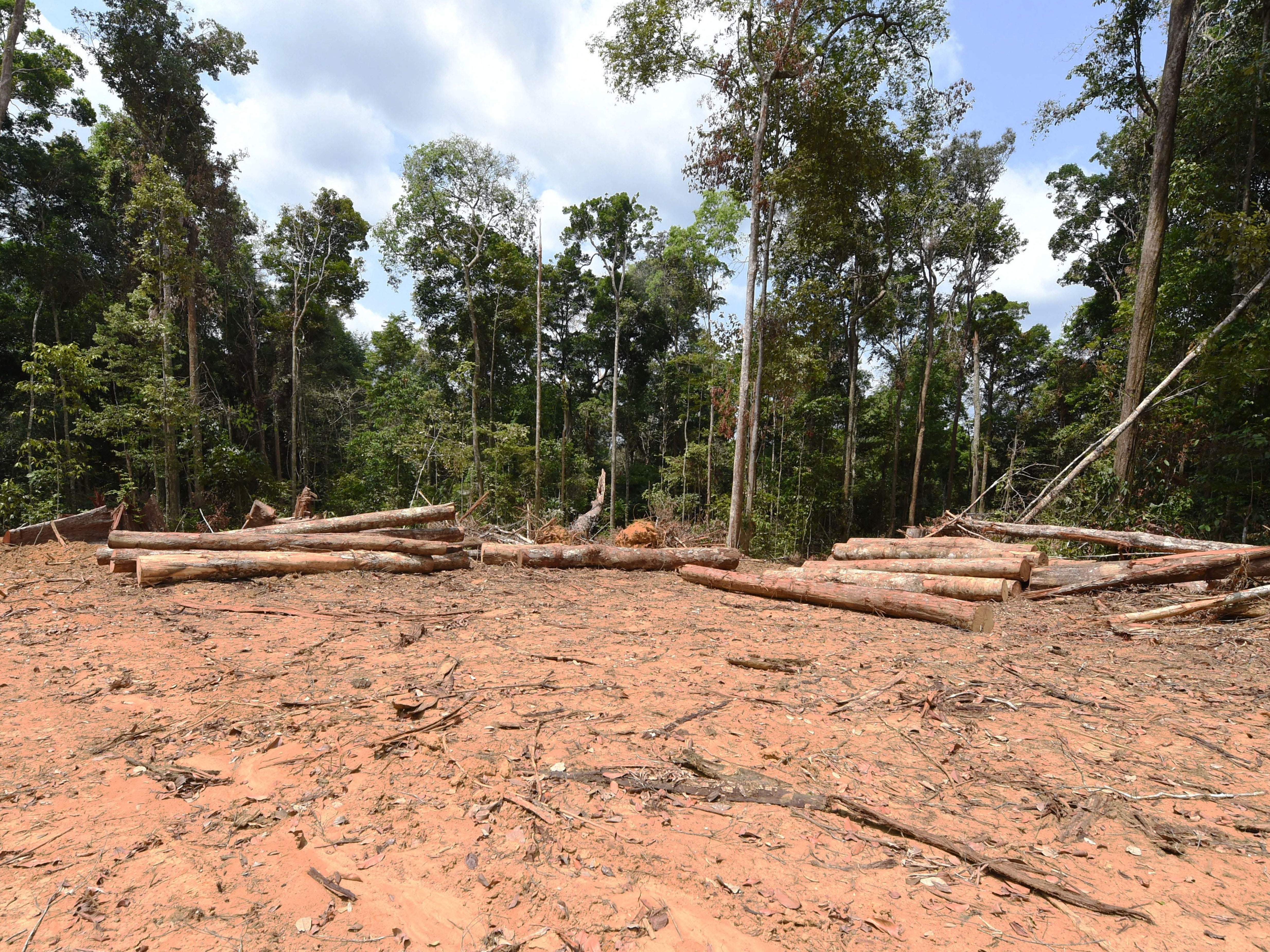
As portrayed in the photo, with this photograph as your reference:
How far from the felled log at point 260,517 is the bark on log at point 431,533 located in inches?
98.6

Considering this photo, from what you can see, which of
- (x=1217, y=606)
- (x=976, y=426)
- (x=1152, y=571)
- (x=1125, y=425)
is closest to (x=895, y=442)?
(x=976, y=426)

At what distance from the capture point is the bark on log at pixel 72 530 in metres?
9.63

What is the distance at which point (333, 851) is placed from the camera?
228 cm

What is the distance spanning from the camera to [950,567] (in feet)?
25.8

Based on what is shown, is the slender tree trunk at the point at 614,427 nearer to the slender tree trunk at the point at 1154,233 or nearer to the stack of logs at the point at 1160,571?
the stack of logs at the point at 1160,571

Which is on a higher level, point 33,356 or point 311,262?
point 311,262

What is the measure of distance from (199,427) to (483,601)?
1395cm

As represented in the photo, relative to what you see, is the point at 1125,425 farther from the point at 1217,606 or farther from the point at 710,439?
the point at 710,439

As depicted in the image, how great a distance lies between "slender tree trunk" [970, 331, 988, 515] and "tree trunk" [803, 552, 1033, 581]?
535 inches

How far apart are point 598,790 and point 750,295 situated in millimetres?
10547

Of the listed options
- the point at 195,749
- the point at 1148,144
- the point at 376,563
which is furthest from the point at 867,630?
the point at 1148,144

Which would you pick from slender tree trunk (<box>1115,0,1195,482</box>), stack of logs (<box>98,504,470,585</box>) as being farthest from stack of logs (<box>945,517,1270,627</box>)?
stack of logs (<box>98,504,470,585</box>)

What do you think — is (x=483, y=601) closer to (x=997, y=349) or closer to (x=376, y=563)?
(x=376, y=563)

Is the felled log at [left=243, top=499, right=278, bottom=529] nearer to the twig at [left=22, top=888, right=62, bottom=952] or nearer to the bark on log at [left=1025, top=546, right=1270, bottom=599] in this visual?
the twig at [left=22, top=888, right=62, bottom=952]
